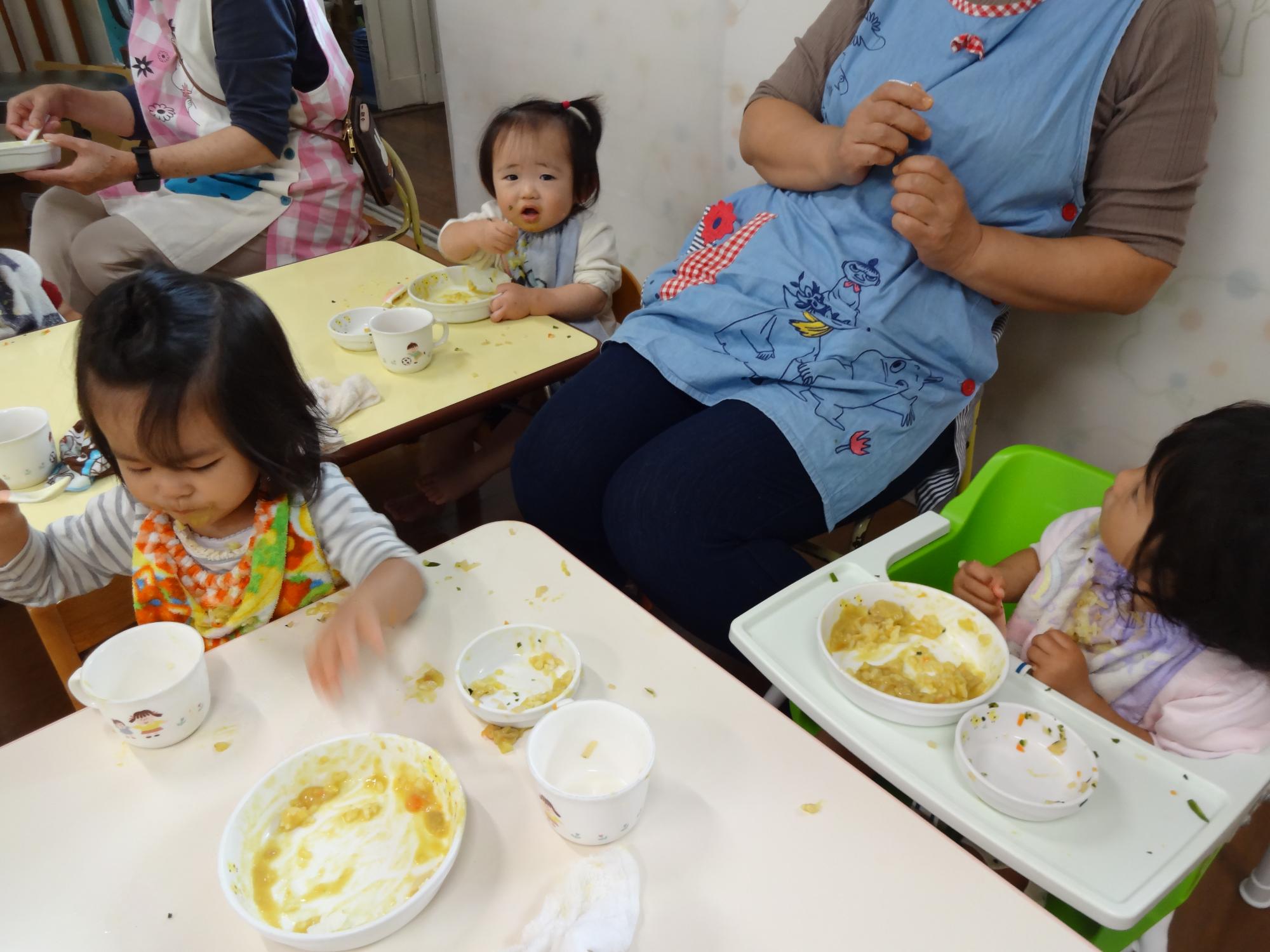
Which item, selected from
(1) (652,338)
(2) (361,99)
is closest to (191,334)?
(1) (652,338)

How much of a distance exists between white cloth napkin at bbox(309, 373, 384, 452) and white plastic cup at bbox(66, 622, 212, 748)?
1.49ft

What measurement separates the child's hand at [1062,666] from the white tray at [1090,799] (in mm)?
142

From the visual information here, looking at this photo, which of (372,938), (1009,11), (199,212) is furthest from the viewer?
(199,212)

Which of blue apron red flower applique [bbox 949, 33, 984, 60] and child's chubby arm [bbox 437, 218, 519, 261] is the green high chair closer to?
blue apron red flower applique [bbox 949, 33, 984, 60]

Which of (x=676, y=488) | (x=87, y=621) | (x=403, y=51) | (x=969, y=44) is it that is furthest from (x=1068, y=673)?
(x=403, y=51)

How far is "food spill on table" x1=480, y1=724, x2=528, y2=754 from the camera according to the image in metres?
0.71

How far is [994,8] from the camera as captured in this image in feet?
3.79

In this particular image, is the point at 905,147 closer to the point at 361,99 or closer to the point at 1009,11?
the point at 1009,11

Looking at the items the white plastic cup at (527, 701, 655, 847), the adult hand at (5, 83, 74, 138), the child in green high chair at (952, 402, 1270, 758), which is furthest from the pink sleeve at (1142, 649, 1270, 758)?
the adult hand at (5, 83, 74, 138)

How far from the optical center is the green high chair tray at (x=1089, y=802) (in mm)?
632

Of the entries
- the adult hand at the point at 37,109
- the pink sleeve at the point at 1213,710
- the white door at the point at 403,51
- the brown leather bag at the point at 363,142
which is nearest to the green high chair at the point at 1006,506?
the pink sleeve at the point at 1213,710

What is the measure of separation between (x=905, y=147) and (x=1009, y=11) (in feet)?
0.77

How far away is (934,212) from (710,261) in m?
0.39

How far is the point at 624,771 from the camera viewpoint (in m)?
0.68
